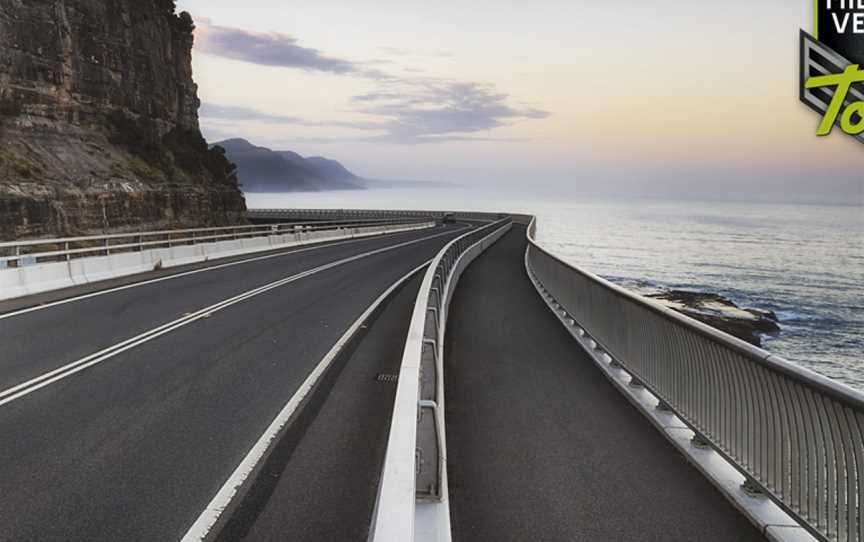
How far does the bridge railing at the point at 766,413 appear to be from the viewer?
13.6ft

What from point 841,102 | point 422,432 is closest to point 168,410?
point 422,432

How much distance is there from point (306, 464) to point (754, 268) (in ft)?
300

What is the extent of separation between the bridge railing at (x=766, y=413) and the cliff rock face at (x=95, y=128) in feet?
176

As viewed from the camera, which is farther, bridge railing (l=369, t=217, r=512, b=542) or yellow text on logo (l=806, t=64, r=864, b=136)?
yellow text on logo (l=806, t=64, r=864, b=136)

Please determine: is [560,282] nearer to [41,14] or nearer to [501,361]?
[501,361]

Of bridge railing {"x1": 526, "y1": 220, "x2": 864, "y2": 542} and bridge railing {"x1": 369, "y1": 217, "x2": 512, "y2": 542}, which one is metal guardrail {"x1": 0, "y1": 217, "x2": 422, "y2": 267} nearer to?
bridge railing {"x1": 369, "y1": 217, "x2": 512, "y2": 542}

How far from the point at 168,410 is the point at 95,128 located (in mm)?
71466

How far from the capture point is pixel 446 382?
364 inches

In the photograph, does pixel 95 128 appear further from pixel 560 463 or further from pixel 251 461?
pixel 560 463

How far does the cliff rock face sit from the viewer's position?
183 ft

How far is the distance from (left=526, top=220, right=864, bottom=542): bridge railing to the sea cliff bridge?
19 mm

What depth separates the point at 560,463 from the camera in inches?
245

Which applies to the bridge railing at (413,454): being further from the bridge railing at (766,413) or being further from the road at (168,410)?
the bridge railing at (766,413)

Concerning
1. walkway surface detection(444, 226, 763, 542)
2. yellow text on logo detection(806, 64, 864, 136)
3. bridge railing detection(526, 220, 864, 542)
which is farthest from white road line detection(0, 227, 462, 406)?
yellow text on logo detection(806, 64, 864, 136)
